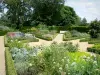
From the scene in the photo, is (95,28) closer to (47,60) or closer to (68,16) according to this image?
(47,60)

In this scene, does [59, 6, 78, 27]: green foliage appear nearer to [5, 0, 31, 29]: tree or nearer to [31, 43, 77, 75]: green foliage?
[5, 0, 31, 29]: tree

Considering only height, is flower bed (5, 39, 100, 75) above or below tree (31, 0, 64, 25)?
below

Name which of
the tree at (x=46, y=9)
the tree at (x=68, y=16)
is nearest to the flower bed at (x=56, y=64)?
the tree at (x=46, y=9)

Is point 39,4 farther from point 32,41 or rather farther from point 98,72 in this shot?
point 98,72

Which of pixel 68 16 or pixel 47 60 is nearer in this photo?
pixel 47 60

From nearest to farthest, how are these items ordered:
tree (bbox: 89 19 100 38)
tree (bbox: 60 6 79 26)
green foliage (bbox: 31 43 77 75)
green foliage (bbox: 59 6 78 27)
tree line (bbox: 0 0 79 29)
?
green foliage (bbox: 31 43 77 75) → tree (bbox: 89 19 100 38) → tree line (bbox: 0 0 79 29) → green foliage (bbox: 59 6 78 27) → tree (bbox: 60 6 79 26)

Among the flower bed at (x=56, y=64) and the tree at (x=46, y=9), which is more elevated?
the tree at (x=46, y=9)

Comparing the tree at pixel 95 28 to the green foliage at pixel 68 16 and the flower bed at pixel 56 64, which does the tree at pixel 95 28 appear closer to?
the flower bed at pixel 56 64

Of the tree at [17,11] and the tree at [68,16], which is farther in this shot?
the tree at [68,16]

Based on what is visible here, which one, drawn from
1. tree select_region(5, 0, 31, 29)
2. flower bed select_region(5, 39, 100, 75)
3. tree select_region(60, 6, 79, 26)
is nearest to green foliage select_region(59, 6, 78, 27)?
tree select_region(60, 6, 79, 26)

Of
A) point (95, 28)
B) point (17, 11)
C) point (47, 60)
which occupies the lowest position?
point (95, 28)

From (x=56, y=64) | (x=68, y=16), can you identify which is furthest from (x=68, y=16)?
(x=56, y=64)

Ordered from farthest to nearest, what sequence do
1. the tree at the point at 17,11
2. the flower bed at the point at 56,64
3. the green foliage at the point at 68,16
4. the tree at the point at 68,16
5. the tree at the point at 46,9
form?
the tree at the point at 68,16, the green foliage at the point at 68,16, the tree at the point at 46,9, the tree at the point at 17,11, the flower bed at the point at 56,64

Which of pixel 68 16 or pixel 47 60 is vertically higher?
pixel 68 16
